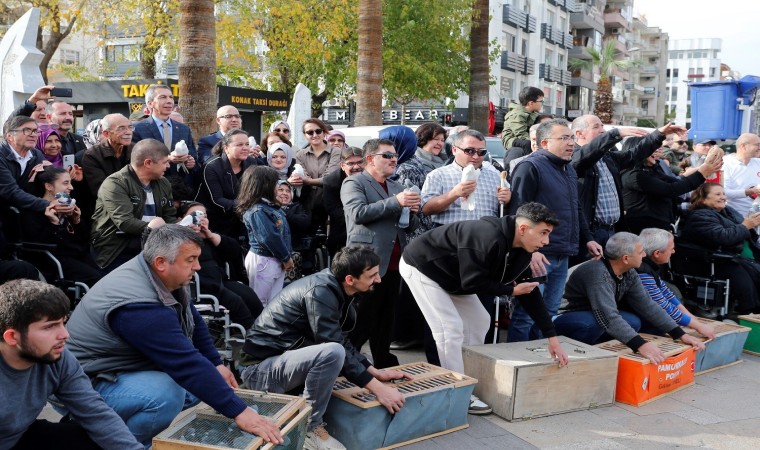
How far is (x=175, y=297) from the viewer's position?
12.6 feet

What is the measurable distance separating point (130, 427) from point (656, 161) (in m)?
6.16

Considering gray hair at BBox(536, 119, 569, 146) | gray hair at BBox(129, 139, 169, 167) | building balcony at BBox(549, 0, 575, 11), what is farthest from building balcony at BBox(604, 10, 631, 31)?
gray hair at BBox(129, 139, 169, 167)

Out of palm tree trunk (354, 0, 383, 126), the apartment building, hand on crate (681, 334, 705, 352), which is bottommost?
hand on crate (681, 334, 705, 352)

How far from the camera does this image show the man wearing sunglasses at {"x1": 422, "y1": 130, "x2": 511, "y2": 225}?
19.2 feet

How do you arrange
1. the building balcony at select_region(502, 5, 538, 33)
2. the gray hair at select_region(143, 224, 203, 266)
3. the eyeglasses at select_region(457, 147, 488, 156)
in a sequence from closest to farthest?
1. the gray hair at select_region(143, 224, 203, 266)
2. the eyeglasses at select_region(457, 147, 488, 156)
3. the building balcony at select_region(502, 5, 538, 33)

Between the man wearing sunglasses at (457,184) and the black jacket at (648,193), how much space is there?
7.62 feet

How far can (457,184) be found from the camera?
5828mm

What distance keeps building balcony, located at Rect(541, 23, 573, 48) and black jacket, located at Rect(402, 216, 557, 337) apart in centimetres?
4350

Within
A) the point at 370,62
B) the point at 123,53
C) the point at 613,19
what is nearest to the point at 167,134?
the point at 370,62

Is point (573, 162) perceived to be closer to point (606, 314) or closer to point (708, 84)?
point (606, 314)

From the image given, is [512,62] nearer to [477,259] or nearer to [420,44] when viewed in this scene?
[420,44]

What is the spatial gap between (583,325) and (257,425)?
3492 millimetres

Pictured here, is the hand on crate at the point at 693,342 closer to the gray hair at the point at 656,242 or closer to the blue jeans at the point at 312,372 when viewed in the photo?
the gray hair at the point at 656,242

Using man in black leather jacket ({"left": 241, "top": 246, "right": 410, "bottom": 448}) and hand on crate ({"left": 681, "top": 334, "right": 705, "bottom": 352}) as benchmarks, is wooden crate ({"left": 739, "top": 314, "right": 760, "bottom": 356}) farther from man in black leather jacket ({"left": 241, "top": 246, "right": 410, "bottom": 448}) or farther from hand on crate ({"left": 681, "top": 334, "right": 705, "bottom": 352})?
man in black leather jacket ({"left": 241, "top": 246, "right": 410, "bottom": 448})
